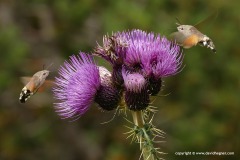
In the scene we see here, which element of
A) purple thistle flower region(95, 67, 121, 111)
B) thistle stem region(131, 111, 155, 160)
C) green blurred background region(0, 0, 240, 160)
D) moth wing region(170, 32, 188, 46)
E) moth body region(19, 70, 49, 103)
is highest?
green blurred background region(0, 0, 240, 160)

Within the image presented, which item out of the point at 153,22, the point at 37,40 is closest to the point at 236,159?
the point at 153,22

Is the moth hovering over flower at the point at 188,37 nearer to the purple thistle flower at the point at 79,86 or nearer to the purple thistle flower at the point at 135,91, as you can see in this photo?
the purple thistle flower at the point at 135,91

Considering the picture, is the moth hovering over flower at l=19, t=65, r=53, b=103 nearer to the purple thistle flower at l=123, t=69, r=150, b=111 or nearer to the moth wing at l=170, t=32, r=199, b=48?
the purple thistle flower at l=123, t=69, r=150, b=111

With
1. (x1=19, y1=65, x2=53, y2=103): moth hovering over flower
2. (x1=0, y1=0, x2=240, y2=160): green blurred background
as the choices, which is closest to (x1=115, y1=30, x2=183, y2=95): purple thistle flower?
(x1=19, y1=65, x2=53, y2=103): moth hovering over flower

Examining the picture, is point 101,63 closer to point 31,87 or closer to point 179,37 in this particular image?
point 31,87

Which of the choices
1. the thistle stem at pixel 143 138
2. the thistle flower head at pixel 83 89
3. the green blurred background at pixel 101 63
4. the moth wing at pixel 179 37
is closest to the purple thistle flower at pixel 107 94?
the thistle flower head at pixel 83 89

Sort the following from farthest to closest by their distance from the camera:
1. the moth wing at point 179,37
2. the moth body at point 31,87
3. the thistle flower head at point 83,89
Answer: the moth body at point 31,87
the moth wing at point 179,37
the thistle flower head at point 83,89

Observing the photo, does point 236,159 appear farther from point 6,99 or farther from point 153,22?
point 6,99
